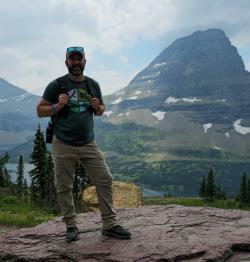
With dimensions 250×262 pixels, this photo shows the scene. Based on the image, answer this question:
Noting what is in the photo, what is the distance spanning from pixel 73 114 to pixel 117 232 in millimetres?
3318

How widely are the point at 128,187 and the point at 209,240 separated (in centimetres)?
1961

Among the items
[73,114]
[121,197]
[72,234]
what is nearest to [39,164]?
[121,197]

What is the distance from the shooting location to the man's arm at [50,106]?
10719 mm

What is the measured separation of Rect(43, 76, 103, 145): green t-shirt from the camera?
11.0 m

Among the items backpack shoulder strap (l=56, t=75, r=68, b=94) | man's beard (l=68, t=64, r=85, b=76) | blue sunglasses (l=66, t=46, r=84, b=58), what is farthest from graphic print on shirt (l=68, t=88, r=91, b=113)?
blue sunglasses (l=66, t=46, r=84, b=58)

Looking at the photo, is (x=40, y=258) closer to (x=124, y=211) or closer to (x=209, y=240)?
(x=209, y=240)

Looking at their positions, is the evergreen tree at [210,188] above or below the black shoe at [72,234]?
below

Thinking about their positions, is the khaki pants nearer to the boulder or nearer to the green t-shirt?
the green t-shirt

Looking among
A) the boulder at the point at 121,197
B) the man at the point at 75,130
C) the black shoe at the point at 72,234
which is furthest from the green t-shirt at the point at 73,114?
the boulder at the point at 121,197

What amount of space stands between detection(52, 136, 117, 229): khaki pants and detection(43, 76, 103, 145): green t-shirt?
0.23 metres

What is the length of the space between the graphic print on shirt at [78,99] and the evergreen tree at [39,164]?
2342 inches

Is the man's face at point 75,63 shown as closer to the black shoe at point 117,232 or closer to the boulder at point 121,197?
the black shoe at point 117,232

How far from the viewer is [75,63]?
1093 centimetres

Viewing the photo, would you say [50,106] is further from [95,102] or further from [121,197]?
[121,197]
